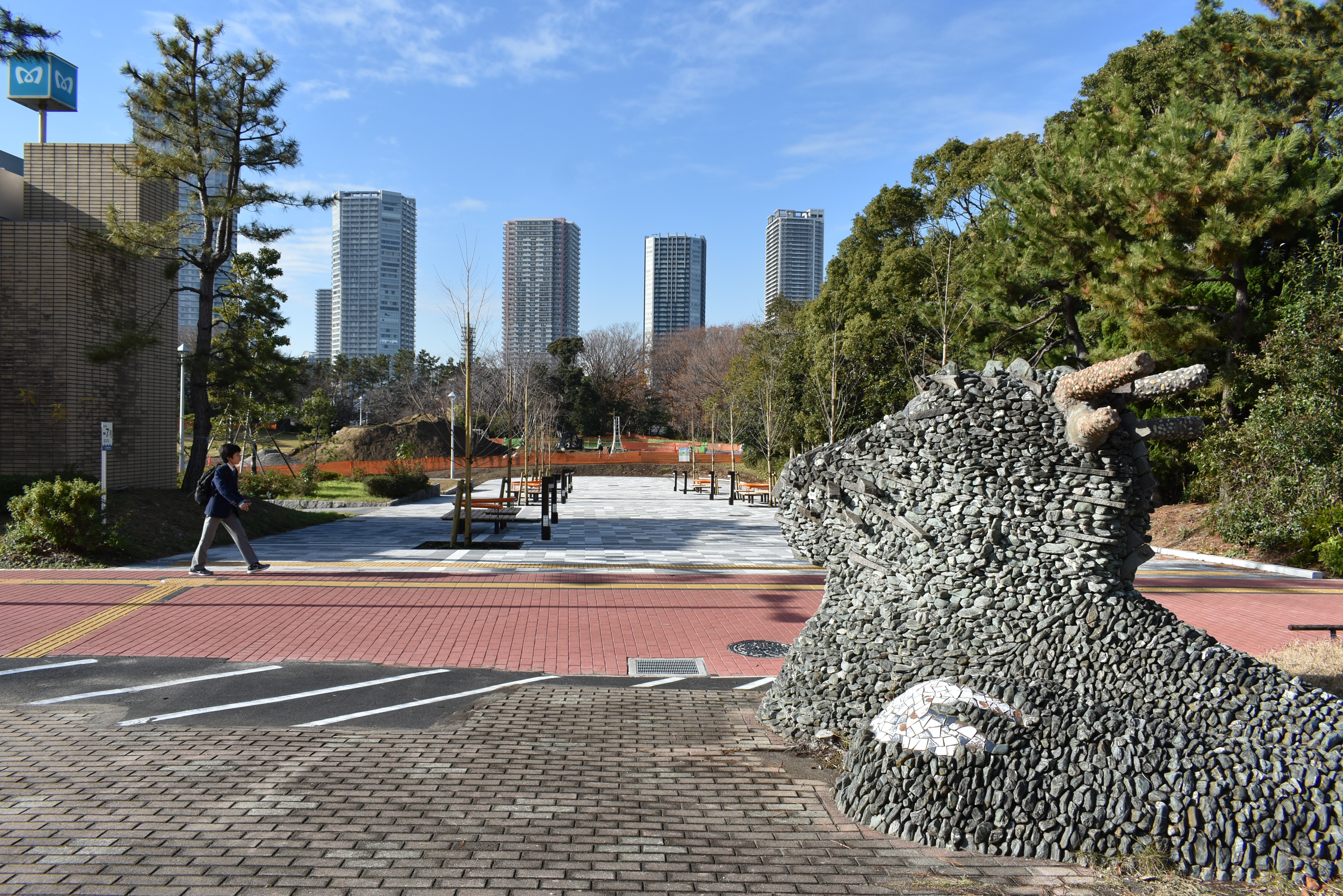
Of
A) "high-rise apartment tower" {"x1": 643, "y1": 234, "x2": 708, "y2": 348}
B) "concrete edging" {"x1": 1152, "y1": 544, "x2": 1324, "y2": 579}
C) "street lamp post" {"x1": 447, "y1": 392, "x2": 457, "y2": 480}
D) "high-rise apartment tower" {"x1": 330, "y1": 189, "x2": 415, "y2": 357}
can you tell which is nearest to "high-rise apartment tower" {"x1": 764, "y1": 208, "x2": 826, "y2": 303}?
"high-rise apartment tower" {"x1": 643, "y1": 234, "x2": 708, "y2": 348}

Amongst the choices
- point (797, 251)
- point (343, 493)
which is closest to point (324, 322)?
point (797, 251)

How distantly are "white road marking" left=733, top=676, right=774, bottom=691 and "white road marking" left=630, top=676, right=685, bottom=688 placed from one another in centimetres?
54

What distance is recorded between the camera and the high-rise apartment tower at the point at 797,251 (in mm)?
153125

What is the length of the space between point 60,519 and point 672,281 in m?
156

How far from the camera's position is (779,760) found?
5.18 metres

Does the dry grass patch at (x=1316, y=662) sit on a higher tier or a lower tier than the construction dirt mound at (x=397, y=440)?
lower

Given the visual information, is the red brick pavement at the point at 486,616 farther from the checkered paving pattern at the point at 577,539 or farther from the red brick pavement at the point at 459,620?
the checkered paving pattern at the point at 577,539

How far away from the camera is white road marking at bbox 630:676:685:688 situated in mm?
6914

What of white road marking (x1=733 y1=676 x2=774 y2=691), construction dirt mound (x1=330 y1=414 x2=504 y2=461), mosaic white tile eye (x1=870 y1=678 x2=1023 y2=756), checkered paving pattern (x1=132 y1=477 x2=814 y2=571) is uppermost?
construction dirt mound (x1=330 y1=414 x2=504 y2=461)

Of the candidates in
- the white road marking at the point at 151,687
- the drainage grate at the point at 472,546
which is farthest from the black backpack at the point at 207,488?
the white road marking at the point at 151,687

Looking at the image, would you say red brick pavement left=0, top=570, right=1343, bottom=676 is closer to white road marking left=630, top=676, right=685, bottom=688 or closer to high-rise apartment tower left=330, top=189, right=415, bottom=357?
white road marking left=630, top=676, right=685, bottom=688

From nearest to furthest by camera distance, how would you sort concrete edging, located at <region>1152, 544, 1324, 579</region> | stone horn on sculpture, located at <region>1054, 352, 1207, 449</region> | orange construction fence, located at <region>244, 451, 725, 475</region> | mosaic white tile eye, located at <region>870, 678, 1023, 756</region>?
mosaic white tile eye, located at <region>870, 678, 1023, 756</region> < stone horn on sculpture, located at <region>1054, 352, 1207, 449</region> < concrete edging, located at <region>1152, 544, 1324, 579</region> < orange construction fence, located at <region>244, 451, 725, 475</region>

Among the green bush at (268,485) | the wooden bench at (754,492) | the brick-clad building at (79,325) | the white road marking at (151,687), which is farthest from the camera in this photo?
the wooden bench at (754,492)

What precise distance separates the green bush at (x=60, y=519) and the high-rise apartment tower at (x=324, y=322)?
13941 centimetres
